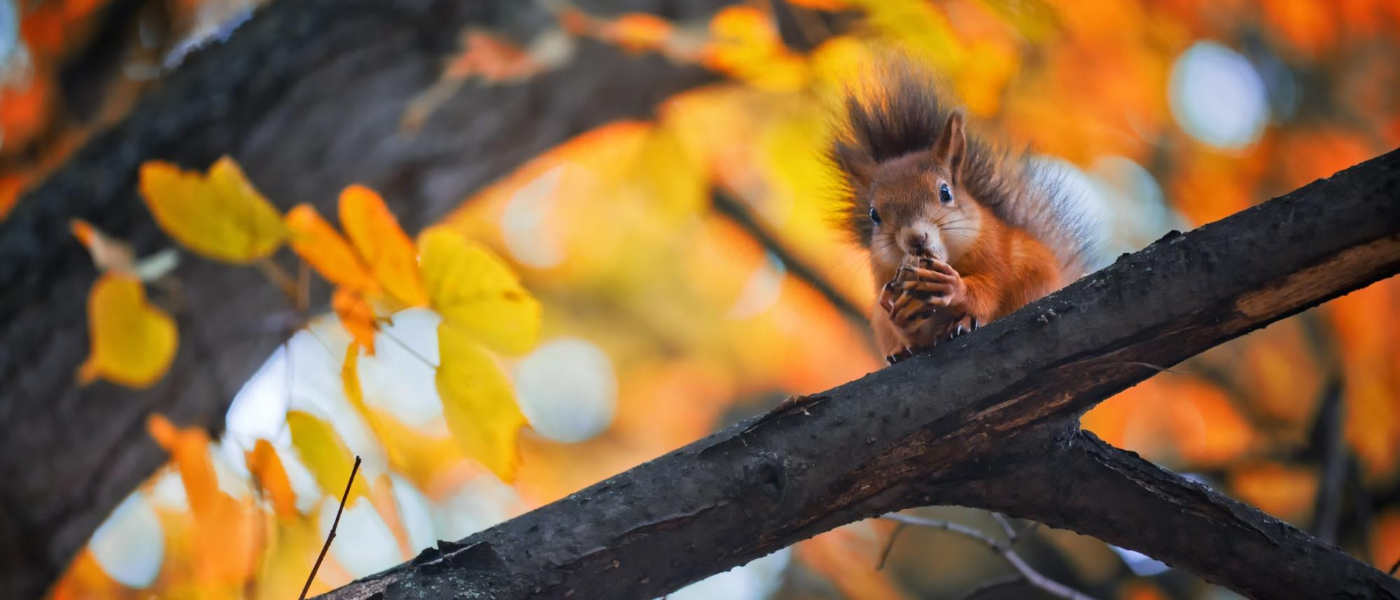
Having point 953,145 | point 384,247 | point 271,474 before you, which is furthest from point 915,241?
point 271,474

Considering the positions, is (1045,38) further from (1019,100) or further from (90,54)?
(90,54)

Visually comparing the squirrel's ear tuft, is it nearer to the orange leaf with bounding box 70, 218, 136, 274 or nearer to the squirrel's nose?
the squirrel's nose

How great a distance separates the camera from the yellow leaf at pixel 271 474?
2293 mm

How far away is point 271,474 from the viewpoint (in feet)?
7.58

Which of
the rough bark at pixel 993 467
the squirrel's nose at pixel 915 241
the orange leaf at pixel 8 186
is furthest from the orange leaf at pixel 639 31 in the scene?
the orange leaf at pixel 8 186

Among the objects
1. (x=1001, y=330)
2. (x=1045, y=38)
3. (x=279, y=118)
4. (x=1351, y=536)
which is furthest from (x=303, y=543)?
(x=1351, y=536)

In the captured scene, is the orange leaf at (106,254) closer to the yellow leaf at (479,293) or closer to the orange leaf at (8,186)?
the yellow leaf at (479,293)

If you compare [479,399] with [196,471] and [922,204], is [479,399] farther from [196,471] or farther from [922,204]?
[922,204]

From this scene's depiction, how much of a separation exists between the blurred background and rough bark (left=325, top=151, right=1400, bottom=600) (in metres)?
1.87

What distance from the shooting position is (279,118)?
145 inches

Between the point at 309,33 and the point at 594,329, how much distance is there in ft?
10.6

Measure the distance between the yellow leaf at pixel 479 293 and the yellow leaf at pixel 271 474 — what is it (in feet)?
1.86

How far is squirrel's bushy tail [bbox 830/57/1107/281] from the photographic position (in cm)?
287

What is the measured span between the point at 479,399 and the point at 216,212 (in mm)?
823
